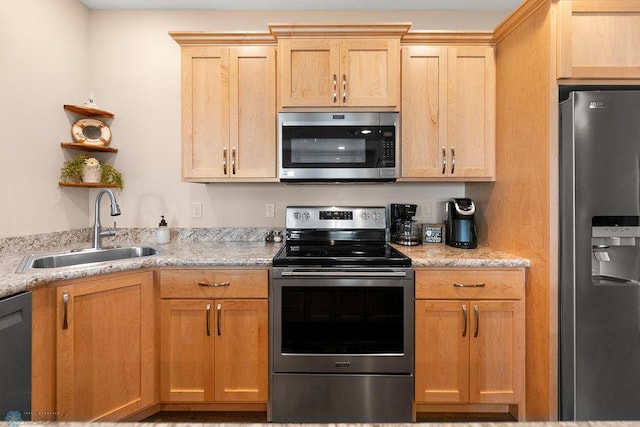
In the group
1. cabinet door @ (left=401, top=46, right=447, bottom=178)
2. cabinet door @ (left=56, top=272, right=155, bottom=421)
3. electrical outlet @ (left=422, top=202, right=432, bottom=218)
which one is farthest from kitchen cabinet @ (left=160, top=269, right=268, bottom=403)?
electrical outlet @ (left=422, top=202, right=432, bottom=218)

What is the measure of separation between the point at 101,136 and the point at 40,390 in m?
1.71

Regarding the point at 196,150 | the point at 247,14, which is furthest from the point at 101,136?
the point at 247,14

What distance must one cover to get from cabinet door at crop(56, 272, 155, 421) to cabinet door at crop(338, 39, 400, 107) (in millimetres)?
1625

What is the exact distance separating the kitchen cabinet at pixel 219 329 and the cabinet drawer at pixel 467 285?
885 millimetres

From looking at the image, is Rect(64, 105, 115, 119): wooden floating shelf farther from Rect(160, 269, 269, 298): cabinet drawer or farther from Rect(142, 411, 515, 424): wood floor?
Rect(142, 411, 515, 424): wood floor

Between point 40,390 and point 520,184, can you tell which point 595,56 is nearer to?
point 520,184

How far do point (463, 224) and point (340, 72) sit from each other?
1257 mm

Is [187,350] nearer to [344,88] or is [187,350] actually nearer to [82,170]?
[82,170]

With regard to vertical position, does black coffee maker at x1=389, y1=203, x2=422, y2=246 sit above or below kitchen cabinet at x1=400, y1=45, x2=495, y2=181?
below

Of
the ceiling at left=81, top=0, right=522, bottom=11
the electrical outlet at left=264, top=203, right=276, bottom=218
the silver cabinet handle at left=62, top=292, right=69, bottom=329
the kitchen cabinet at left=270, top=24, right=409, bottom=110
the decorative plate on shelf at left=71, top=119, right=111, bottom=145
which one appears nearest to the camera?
the silver cabinet handle at left=62, top=292, right=69, bottom=329

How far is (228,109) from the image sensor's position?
2.28 m

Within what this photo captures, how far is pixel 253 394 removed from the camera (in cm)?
195

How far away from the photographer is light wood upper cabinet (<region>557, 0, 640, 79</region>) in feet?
5.66

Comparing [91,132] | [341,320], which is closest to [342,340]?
[341,320]
